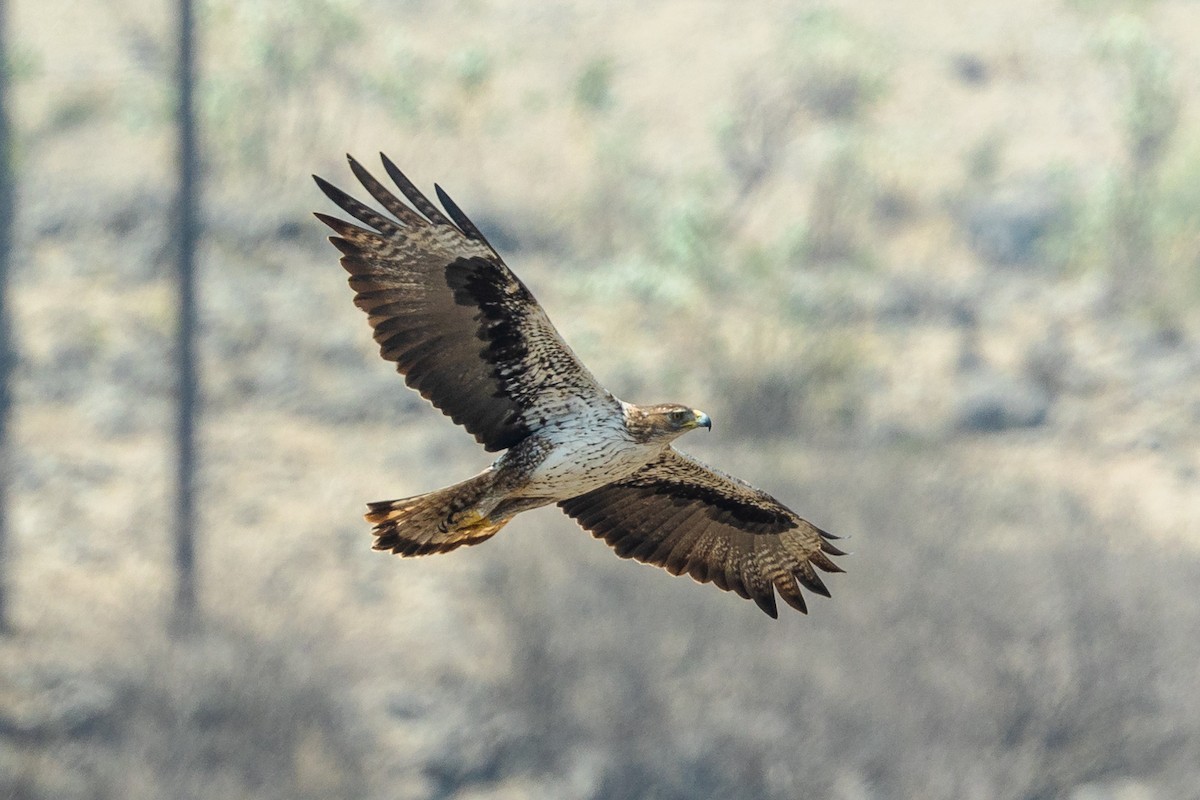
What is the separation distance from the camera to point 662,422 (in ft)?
24.8

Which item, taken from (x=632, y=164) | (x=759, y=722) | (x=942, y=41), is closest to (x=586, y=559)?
(x=759, y=722)

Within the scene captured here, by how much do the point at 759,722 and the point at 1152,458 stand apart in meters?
13.0

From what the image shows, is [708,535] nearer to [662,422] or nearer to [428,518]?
[662,422]

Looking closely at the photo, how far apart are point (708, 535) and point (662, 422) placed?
150 cm

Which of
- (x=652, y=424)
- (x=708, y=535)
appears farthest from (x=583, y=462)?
(x=708, y=535)

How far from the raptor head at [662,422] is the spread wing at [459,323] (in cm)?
12

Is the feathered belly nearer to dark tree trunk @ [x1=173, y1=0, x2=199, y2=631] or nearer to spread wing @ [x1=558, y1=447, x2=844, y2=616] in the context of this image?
spread wing @ [x1=558, y1=447, x2=844, y2=616]

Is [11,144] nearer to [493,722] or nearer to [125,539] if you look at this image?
[125,539]

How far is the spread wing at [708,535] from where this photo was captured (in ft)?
28.7

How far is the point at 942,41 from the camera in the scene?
148 feet

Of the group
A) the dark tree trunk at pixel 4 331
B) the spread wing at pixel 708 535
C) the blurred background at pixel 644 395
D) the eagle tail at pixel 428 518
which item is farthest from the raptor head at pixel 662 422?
the dark tree trunk at pixel 4 331

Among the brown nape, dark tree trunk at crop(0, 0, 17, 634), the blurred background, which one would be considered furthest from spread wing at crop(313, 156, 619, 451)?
dark tree trunk at crop(0, 0, 17, 634)

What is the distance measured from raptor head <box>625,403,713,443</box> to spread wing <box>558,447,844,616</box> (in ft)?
3.49

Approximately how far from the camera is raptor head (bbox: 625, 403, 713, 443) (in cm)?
755
